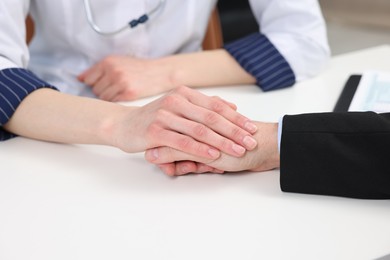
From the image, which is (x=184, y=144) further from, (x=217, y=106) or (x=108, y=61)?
(x=108, y=61)

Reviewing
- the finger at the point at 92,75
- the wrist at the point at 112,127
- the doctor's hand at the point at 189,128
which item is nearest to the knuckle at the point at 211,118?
the doctor's hand at the point at 189,128

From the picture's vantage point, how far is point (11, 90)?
85cm

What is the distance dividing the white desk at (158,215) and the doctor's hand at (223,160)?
0.01m

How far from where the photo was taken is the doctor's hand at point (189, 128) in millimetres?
691

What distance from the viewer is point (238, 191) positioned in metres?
0.66

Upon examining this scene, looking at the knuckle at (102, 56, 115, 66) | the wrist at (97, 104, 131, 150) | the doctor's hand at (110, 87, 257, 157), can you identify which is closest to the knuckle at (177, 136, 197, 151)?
the doctor's hand at (110, 87, 257, 157)

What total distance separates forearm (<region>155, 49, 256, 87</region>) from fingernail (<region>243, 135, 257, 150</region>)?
1.20 feet

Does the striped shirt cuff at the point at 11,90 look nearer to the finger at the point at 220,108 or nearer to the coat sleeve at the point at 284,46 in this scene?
the finger at the point at 220,108

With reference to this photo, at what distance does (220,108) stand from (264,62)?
0.35 meters

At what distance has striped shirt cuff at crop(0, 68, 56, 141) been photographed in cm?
84

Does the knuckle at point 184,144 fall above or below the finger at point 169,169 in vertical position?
above

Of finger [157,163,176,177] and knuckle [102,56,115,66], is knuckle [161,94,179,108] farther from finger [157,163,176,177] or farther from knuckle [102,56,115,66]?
knuckle [102,56,115,66]

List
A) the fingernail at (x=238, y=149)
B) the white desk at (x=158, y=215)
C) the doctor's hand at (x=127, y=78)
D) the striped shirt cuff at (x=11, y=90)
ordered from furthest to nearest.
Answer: the doctor's hand at (x=127, y=78) → the striped shirt cuff at (x=11, y=90) → the fingernail at (x=238, y=149) → the white desk at (x=158, y=215)

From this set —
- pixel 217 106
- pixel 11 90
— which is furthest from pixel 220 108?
pixel 11 90
